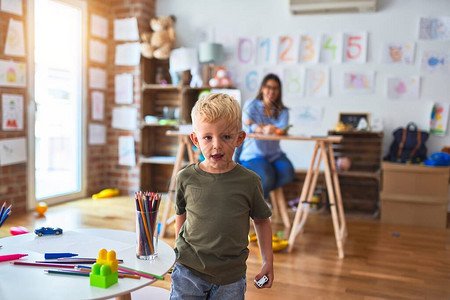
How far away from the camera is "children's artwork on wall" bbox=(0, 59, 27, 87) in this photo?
3303 millimetres

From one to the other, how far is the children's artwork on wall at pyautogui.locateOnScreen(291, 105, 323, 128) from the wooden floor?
86 centimetres

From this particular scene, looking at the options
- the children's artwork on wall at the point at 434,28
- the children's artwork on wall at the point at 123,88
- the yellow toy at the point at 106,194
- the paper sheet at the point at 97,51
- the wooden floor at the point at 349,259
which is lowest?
the wooden floor at the point at 349,259

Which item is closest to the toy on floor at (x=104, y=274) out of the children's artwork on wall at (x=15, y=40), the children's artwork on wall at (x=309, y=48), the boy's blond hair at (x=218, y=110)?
the boy's blond hair at (x=218, y=110)

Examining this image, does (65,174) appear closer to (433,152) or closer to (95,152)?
(95,152)

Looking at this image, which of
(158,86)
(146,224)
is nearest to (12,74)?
(158,86)

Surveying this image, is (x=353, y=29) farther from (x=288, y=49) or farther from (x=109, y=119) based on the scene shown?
(x=109, y=119)

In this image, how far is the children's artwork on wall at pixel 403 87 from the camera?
12.3 feet

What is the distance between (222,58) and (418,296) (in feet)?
9.36

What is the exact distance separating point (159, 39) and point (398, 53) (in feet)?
7.25

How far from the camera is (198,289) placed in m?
1.10

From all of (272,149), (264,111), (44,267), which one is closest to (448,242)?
(272,149)

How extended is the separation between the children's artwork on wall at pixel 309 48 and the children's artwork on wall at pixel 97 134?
211cm

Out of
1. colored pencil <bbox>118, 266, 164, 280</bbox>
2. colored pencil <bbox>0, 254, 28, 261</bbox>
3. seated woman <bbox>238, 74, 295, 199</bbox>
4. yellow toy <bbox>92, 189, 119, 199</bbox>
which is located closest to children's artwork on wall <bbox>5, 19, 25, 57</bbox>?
yellow toy <bbox>92, 189, 119, 199</bbox>

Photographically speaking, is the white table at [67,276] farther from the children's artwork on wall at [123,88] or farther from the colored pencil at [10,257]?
the children's artwork on wall at [123,88]
